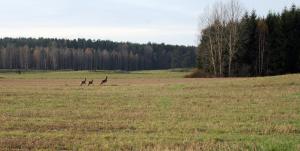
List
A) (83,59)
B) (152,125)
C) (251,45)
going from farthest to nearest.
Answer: (83,59), (251,45), (152,125)

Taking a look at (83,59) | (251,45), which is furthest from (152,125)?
(83,59)

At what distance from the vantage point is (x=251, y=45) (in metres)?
83.5

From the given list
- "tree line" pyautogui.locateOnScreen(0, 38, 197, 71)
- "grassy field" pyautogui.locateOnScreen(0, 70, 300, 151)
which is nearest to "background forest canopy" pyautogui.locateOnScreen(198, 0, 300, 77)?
"grassy field" pyautogui.locateOnScreen(0, 70, 300, 151)

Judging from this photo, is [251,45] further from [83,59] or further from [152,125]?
[83,59]

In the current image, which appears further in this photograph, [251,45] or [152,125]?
[251,45]

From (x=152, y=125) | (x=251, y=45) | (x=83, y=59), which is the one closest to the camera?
(x=152, y=125)

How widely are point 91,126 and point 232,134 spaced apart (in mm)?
4910

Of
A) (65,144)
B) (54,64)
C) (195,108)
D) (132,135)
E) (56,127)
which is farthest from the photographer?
(54,64)

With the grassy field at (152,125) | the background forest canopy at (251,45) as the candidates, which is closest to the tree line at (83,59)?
the background forest canopy at (251,45)

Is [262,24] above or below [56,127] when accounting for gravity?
above

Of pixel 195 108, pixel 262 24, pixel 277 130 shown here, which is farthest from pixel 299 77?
pixel 262 24

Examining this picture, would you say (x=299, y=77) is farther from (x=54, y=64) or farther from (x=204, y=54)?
(x=54, y=64)

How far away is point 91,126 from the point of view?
17.1 metres

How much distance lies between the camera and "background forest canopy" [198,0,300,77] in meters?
79.4
